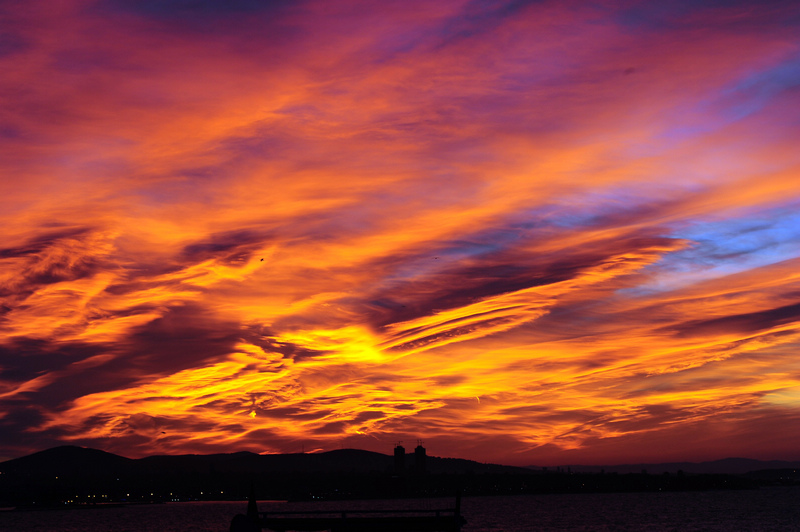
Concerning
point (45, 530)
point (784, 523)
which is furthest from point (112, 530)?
point (784, 523)

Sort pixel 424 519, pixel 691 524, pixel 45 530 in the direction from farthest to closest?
pixel 45 530 < pixel 691 524 < pixel 424 519

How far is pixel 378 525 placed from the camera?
179 feet

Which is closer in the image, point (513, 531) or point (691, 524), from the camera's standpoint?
point (513, 531)

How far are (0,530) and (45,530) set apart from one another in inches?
485

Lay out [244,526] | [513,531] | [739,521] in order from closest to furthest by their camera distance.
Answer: [244,526], [513,531], [739,521]

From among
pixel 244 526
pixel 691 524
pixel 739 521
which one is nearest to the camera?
pixel 244 526

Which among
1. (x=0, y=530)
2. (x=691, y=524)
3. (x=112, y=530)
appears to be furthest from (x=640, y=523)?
(x=0, y=530)

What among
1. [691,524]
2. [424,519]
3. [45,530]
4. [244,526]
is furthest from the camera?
[45,530]

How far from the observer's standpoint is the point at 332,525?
5503cm

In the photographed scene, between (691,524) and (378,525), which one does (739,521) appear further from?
(378,525)

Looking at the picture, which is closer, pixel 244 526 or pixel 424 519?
pixel 244 526

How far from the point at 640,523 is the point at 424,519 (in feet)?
396

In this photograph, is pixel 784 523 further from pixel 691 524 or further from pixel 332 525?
pixel 332 525

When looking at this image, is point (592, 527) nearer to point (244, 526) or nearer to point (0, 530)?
point (244, 526)
